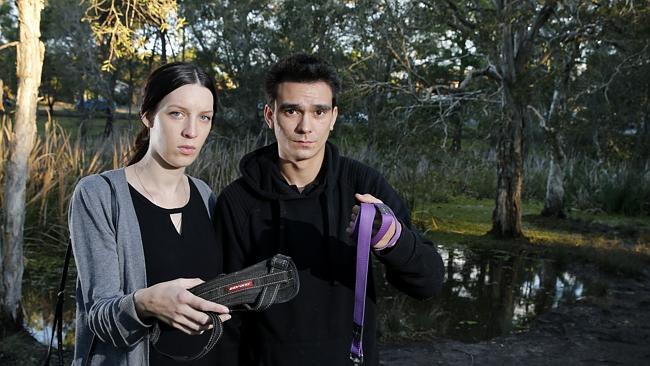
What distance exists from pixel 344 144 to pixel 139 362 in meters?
11.0

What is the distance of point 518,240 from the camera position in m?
9.80

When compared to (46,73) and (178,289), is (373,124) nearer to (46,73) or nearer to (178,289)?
(178,289)

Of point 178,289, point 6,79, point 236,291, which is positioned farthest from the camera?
point 6,79

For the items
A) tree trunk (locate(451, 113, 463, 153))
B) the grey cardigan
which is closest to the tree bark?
tree trunk (locate(451, 113, 463, 153))

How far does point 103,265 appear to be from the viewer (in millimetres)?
1557

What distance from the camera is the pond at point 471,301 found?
5.60m

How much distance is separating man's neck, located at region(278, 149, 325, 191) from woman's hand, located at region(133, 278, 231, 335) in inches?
25.5

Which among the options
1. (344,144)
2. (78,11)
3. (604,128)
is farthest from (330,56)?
(78,11)

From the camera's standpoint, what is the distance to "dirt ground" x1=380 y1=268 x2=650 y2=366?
4.88m

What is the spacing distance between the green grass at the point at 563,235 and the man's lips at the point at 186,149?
24.9ft

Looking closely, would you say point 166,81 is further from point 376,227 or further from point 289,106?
point 376,227

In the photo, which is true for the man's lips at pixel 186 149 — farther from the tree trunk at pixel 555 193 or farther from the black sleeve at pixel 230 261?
the tree trunk at pixel 555 193

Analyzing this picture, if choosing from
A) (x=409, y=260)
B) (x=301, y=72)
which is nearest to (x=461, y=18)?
(x=301, y=72)

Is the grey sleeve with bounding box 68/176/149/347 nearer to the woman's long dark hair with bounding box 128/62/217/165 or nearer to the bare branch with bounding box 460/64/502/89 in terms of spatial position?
the woman's long dark hair with bounding box 128/62/217/165
